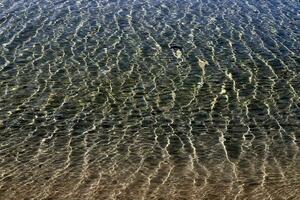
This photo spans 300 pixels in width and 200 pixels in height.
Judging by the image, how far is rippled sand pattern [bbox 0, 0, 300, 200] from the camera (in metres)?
10.6

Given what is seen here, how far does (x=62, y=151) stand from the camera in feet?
38.0

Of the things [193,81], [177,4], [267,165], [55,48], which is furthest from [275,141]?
[177,4]

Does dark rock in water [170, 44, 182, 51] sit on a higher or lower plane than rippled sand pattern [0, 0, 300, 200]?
lower

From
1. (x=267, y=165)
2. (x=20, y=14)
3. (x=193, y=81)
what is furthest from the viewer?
(x=20, y=14)

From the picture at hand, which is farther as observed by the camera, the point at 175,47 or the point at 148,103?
the point at 175,47

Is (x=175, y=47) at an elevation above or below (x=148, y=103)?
below

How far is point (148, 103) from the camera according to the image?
14133mm

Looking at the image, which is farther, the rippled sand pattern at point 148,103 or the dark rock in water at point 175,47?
the dark rock in water at point 175,47

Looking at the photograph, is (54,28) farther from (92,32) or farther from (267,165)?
(267,165)

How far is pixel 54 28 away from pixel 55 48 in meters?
2.24

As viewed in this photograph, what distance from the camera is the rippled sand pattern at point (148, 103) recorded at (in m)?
10.6

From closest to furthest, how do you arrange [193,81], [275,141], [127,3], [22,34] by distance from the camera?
[275,141], [193,81], [22,34], [127,3]

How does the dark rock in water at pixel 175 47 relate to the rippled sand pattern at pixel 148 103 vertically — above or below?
below

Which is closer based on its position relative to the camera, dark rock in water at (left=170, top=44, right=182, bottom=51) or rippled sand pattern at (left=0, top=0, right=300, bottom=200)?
rippled sand pattern at (left=0, top=0, right=300, bottom=200)
